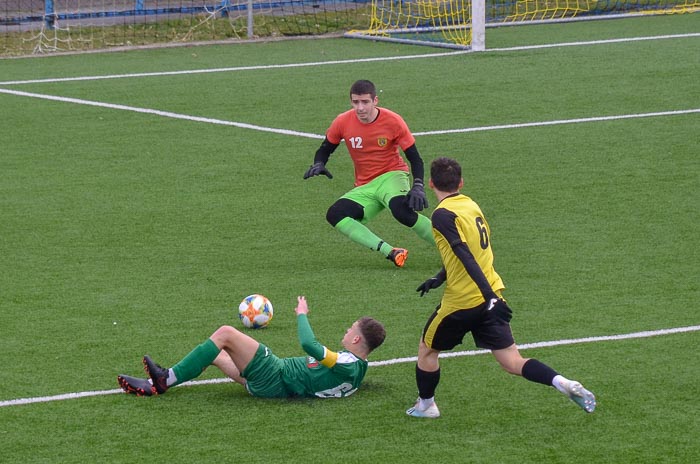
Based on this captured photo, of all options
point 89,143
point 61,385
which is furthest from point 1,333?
point 89,143

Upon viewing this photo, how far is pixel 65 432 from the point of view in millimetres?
7566

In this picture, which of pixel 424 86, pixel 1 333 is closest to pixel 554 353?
pixel 1 333

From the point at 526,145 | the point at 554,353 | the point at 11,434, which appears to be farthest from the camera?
the point at 526,145

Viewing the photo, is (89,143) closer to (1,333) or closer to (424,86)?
(424,86)

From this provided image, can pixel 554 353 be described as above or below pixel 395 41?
below

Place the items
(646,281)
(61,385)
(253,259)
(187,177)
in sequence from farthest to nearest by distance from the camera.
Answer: (187,177) < (253,259) < (646,281) < (61,385)

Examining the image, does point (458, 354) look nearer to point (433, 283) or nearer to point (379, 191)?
point (433, 283)

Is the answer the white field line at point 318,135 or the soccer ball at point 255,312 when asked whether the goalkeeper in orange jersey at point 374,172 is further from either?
the white field line at point 318,135

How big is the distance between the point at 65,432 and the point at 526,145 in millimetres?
9762

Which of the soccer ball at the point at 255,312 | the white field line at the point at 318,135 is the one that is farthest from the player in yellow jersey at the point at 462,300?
the white field line at the point at 318,135

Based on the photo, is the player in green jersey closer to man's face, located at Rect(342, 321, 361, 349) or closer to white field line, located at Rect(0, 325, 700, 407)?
man's face, located at Rect(342, 321, 361, 349)

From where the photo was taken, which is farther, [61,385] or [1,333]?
[1,333]

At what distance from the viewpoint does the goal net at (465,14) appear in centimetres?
2467

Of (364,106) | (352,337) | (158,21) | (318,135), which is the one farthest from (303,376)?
(158,21)
